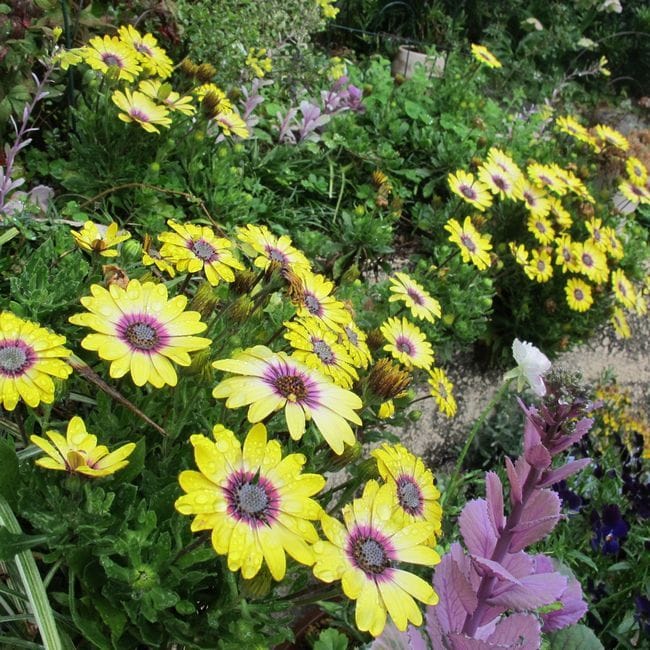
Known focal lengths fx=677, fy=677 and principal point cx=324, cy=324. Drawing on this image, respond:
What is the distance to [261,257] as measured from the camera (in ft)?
4.92

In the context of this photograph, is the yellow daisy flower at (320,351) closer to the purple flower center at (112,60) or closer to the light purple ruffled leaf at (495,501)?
the light purple ruffled leaf at (495,501)

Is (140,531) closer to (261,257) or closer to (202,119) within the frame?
(261,257)

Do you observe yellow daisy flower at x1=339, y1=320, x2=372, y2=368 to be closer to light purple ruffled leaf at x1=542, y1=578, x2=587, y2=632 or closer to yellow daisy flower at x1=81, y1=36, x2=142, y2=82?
light purple ruffled leaf at x1=542, y1=578, x2=587, y2=632

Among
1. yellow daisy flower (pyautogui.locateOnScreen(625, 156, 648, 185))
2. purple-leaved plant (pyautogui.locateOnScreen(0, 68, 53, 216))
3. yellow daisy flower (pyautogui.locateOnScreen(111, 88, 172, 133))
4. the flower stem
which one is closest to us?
the flower stem

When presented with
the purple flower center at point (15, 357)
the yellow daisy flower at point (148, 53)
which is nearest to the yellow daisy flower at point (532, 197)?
the yellow daisy flower at point (148, 53)

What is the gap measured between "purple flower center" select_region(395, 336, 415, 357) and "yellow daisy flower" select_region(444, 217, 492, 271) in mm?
681

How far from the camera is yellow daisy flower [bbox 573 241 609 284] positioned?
2799 millimetres

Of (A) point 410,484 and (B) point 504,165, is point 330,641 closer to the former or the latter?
(A) point 410,484

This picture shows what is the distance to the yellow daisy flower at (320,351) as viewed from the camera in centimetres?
116

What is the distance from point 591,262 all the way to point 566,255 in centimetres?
12

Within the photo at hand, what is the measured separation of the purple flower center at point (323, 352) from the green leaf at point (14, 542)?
1.72ft

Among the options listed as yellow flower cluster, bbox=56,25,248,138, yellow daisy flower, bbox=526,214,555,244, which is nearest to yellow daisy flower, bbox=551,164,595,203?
yellow daisy flower, bbox=526,214,555,244

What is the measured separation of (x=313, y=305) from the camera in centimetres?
137

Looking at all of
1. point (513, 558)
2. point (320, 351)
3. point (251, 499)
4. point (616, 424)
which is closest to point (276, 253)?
point (320, 351)
